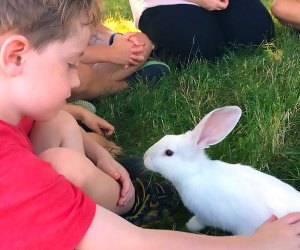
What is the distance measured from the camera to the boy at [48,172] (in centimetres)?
111

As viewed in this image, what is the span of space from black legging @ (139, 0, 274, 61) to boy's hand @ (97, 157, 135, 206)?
124cm

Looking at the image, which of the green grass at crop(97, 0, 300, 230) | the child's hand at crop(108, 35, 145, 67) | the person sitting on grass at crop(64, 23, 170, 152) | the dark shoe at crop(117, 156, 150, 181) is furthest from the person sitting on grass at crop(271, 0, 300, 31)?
the dark shoe at crop(117, 156, 150, 181)

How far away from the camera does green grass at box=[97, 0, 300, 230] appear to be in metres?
1.90

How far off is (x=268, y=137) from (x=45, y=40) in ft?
3.19

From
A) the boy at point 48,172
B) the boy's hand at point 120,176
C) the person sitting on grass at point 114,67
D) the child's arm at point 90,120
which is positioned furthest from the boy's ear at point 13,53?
the person sitting on grass at point 114,67

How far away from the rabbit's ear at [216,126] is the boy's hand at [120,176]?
26 cm

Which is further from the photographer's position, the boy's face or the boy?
the boy's face

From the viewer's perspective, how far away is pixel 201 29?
2.96 metres

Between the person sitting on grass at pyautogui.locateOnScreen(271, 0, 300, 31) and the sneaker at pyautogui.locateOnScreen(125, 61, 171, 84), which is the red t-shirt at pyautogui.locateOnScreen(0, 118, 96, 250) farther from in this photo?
the person sitting on grass at pyautogui.locateOnScreen(271, 0, 300, 31)

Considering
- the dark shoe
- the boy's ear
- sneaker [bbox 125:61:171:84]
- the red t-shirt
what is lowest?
sneaker [bbox 125:61:171:84]

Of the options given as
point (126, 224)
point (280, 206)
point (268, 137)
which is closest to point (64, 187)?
point (126, 224)

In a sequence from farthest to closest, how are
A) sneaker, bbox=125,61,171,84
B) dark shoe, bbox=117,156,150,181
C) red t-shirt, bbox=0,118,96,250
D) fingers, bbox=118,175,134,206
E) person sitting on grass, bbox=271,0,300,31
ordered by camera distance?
1. person sitting on grass, bbox=271,0,300,31
2. sneaker, bbox=125,61,171,84
3. dark shoe, bbox=117,156,150,181
4. fingers, bbox=118,175,134,206
5. red t-shirt, bbox=0,118,96,250

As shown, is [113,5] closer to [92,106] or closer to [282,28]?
[282,28]

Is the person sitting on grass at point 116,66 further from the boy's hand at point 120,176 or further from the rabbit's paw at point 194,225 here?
the rabbit's paw at point 194,225
